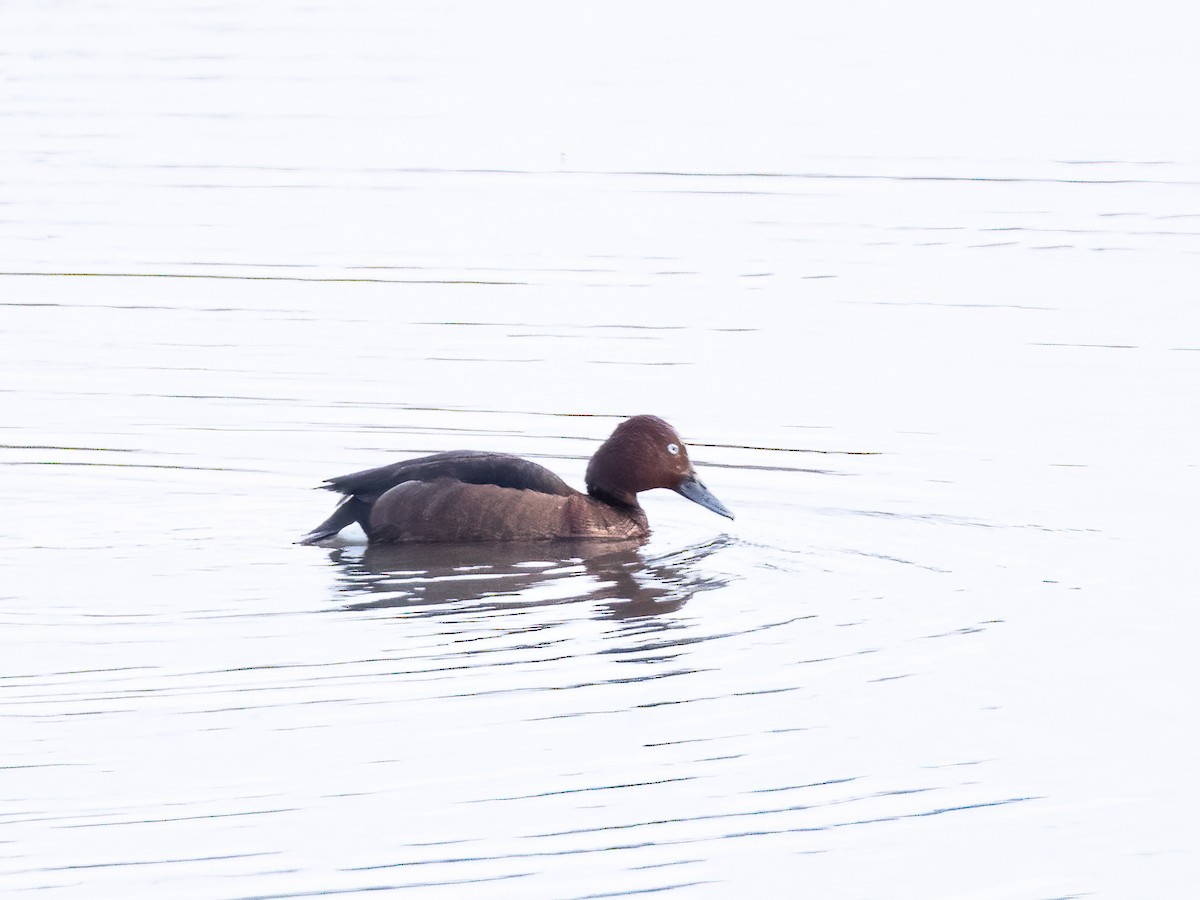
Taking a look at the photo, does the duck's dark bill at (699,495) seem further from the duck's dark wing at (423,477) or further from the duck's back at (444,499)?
the duck's dark wing at (423,477)

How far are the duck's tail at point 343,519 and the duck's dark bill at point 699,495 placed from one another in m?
1.59

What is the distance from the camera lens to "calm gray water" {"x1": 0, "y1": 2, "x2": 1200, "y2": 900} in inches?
259

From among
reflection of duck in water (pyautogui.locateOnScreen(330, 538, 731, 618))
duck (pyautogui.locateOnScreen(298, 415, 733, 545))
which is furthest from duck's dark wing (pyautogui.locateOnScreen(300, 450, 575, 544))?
reflection of duck in water (pyautogui.locateOnScreen(330, 538, 731, 618))

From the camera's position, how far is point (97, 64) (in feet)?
83.6

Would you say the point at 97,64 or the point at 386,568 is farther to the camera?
the point at 97,64

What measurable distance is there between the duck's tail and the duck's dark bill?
62.8 inches

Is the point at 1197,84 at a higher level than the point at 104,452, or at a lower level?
higher

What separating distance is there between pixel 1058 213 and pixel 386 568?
32.0ft

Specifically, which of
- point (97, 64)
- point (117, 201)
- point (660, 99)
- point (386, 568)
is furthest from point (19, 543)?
point (97, 64)

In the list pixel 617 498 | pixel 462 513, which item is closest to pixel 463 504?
pixel 462 513

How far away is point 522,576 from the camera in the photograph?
A: 9.49 metres

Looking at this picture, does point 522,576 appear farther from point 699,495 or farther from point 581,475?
Answer: point 581,475

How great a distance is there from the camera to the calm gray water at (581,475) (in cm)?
657

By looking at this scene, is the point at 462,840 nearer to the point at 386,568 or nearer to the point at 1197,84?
the point at 386,568
